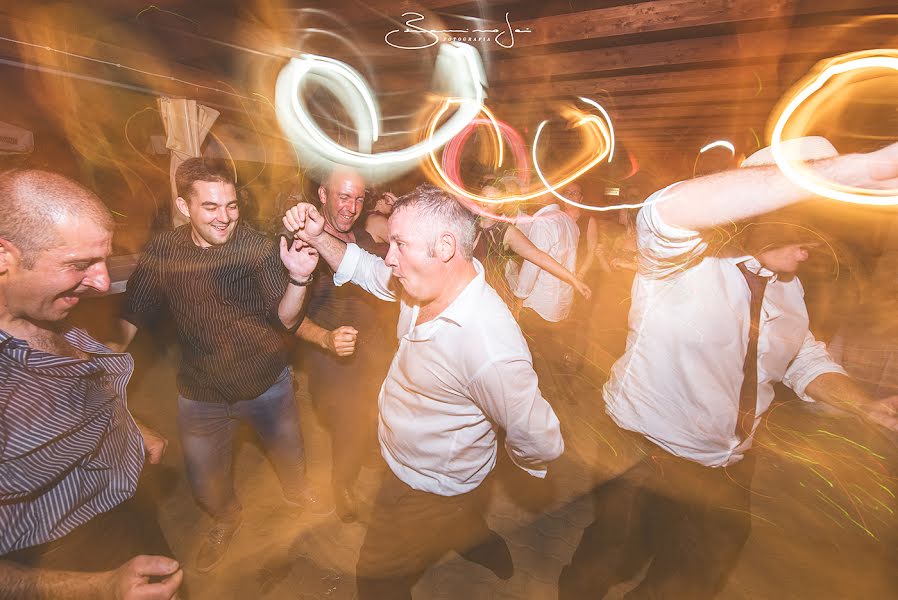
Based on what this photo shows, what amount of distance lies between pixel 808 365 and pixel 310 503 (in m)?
3.31

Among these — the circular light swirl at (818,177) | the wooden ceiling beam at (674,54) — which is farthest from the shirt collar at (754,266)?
the wooden ceiling beam at (674,54)

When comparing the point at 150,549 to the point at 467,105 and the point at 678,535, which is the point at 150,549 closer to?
the point at 678,535

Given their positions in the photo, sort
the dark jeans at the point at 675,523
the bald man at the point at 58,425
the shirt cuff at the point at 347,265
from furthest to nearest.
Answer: the shirt cuff at the point at 347,265
the dark jeans at the point at 675,523
the bald man at the point at 58,425

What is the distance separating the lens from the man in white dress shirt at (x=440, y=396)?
165cm

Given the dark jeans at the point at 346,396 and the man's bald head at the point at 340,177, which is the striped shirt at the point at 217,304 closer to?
the dark jeans at the point at 346,396

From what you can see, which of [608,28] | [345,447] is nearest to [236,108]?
[608,28]

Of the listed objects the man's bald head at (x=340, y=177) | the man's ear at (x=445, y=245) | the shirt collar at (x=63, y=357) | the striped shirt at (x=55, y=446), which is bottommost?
the striped shirt at (x=55, y=446)

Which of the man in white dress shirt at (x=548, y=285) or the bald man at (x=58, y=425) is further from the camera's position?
the man in white dress shirt at (x=548, y=285)

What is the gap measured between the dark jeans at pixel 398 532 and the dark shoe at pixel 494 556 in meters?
0.71

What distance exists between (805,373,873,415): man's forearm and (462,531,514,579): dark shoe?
2039 millimetres

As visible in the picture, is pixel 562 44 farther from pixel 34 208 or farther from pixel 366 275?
pixel 34 208

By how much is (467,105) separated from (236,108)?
4.15m

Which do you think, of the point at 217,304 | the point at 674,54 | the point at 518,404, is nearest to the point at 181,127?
the point at 217,304

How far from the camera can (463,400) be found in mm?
1787
